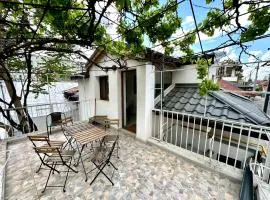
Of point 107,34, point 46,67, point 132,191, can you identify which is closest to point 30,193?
point 132,191

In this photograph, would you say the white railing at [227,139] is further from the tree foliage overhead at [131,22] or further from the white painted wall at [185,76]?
the white painted wall at [185,76]

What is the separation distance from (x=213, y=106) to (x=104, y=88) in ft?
13.6

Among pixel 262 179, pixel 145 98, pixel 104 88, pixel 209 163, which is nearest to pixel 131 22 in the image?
pixel 145 98

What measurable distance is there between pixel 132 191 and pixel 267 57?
3028 millimetres

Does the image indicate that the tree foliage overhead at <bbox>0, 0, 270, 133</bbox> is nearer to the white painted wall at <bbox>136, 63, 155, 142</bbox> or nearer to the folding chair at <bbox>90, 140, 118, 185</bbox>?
the white painted wall at <bbox>136, 63, 155, 142</bbox>

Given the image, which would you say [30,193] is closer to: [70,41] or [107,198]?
[107,198]

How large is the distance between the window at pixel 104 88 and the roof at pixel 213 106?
8.15 feet

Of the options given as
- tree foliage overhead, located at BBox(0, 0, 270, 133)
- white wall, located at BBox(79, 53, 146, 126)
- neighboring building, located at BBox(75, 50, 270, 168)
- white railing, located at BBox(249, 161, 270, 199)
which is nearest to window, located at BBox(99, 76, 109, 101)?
neighboring building, located at BBox(75, 50, 270, 168)

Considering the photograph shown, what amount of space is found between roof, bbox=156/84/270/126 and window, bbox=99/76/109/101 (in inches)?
97.8

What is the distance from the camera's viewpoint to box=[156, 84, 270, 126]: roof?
3266 millimetres

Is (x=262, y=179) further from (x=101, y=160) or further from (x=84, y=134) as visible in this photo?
(x=84, y=134)

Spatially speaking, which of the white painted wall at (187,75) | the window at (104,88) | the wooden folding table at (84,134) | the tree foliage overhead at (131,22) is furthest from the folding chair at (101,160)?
the white painted wall at (187,75)

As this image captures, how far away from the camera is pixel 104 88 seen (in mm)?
6137

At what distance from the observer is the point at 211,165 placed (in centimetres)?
298
